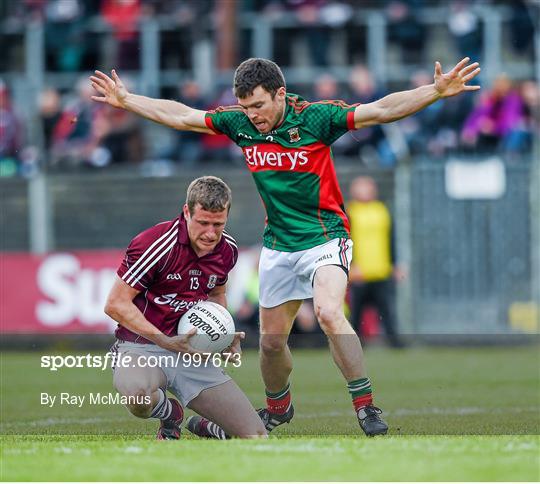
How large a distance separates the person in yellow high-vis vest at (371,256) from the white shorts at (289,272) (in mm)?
7896

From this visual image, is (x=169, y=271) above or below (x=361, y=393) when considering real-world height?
above

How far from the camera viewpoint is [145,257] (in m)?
8.26

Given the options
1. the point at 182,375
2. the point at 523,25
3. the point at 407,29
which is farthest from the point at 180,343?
the point at 407,29

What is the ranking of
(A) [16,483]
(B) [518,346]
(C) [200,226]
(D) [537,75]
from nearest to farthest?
1. (A) [16,483]
2. (C) [200,226]
3. (B) [518,346]
4. (D) [537,75]

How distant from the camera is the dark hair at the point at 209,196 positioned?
8156 mm

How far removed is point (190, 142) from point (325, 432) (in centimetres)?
993

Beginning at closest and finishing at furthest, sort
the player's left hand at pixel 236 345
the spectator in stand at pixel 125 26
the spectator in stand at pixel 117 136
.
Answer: the player's left hand at pixel 236 345 → the spectator in stand at pixel 117 136 → the spectator in stand at pixel 125 26

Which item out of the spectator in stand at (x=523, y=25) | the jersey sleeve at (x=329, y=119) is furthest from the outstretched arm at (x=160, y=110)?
the spectator in stand at (x=523, y=25)

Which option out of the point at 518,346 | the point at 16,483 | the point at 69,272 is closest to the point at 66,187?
the point at 69,272

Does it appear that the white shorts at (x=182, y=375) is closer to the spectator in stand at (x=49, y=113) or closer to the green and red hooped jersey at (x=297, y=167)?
the green and red hooped jersey at (x=297, y=167)

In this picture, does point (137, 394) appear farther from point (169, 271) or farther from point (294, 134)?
point (294, 134)

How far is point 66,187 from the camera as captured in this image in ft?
58.9

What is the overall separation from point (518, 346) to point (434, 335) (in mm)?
1052

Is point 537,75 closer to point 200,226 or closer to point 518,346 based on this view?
point 518,346
